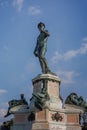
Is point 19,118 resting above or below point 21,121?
above

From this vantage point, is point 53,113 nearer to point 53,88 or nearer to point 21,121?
point 53,88

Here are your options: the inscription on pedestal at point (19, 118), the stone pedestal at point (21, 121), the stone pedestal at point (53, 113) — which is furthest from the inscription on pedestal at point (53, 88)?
the inscription on pedestal at point (19, 118)

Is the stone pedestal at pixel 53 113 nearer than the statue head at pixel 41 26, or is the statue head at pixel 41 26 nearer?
the stone pedestal at pixel 53 113

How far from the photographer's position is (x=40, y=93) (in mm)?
22984

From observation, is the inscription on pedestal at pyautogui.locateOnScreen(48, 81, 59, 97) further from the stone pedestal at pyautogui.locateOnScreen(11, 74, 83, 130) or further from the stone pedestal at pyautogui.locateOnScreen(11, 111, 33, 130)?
the stone pedestal at pyautogui.locateOnScreen(11, 111, 33, 130)

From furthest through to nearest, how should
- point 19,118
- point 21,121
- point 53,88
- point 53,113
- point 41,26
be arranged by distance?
point 41,26, point 53,88, point 19,118, point 21,121, point 53,113

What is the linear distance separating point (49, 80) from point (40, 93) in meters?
1.51

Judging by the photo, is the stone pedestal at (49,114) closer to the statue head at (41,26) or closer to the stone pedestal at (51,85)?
the stone pedestal at (51,85)

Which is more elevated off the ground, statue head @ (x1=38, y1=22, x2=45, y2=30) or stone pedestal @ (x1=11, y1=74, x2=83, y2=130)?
statue head @ (x1=38, y1=22, x2=45, y2=30)

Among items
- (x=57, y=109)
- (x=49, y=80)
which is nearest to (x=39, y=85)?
(x=49, y=80)

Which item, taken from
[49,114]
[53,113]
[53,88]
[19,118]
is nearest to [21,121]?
[19,118]

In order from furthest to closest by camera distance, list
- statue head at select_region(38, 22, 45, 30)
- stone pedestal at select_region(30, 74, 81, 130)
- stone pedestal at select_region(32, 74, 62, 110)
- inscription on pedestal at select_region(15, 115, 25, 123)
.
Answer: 1. statue head at select_region(38, 22, 45, 30)
2. inscription on pedestal at select_region(15, 115, 25, 123)
3. stone pedestal at select_region(32, 74, 62, 110)
4. stone pedestal at select_region(30, 74, 81, 130)

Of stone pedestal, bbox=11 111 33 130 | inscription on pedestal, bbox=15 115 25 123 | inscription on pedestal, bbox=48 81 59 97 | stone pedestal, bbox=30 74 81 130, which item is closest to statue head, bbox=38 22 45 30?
stone pedestal, bbox=30 74 81 130

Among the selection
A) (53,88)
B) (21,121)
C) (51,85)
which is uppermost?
(51,85)
